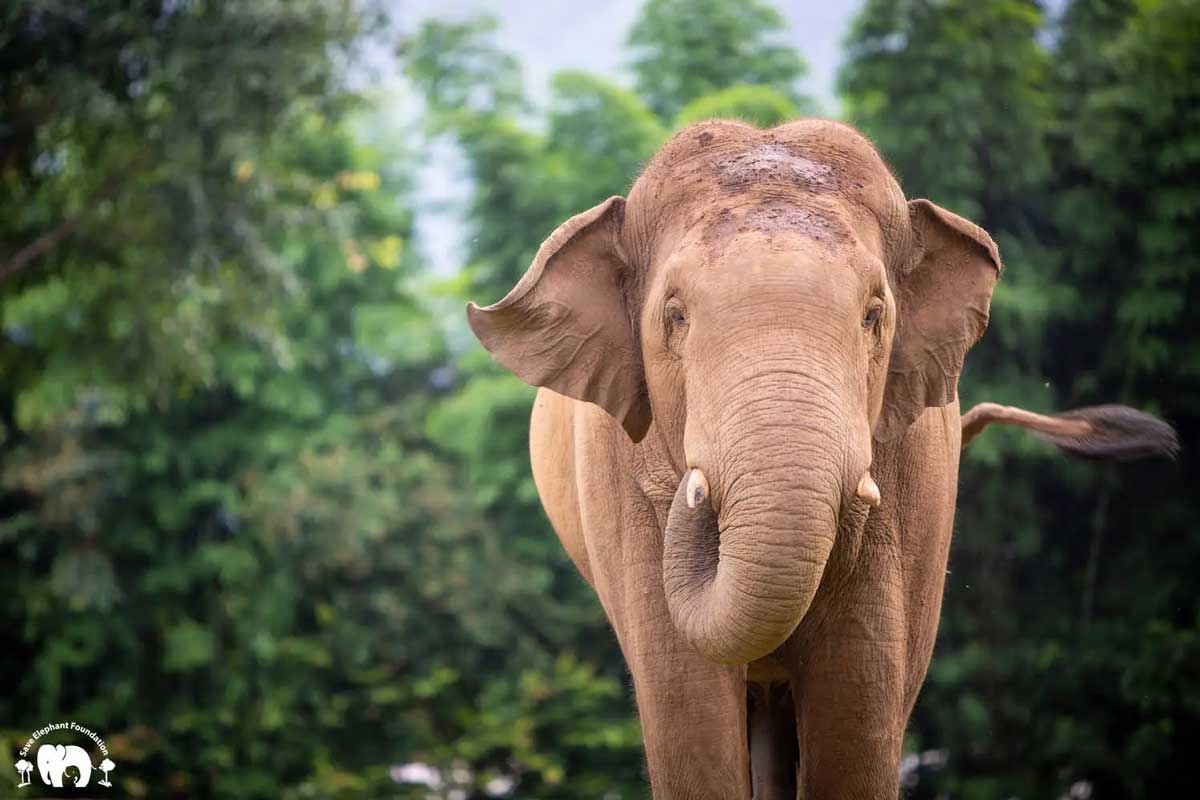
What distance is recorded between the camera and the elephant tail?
5.68 m

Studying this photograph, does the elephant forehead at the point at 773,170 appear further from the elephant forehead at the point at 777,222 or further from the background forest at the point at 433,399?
the background forest at the point at 433,399

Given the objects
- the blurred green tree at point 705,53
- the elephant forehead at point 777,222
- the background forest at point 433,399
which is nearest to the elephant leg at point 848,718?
the elephant forehead at point 777,222

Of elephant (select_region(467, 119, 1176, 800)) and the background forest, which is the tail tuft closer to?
elephant (select_region(467, 119, 1176, 800))

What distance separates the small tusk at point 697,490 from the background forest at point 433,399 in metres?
11.0

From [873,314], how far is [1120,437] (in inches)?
92.7

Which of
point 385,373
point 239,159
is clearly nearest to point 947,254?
point 239,159

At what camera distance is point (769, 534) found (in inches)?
134

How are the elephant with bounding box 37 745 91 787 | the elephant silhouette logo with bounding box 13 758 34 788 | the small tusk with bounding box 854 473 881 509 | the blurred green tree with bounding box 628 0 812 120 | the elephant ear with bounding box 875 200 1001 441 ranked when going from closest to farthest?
the small tusk with bounding box 854 473 881 509 → the elephant ear with bounding box 875 200 1001 441 → the elephant with bounding box 37 745 91 787 → the elephant silhouette logo with bounding box 13 758 34 788 → the blurred green tree with bounding box 628 0 812 120

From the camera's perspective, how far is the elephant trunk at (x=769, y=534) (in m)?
3.40

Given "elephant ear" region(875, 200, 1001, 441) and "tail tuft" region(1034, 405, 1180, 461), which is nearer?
"elephant ear" region(875, 200, 1001, 441)

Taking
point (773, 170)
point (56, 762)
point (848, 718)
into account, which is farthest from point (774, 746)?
point (56, 762)

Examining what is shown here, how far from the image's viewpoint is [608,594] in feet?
15.9

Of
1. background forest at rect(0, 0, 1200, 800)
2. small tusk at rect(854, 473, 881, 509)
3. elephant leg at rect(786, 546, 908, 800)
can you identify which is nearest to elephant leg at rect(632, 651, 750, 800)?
elephant leg at rect(786, 546, 908, 800)

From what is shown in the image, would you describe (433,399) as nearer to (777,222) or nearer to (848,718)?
(848,718)
